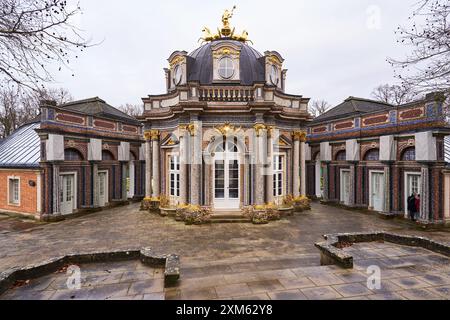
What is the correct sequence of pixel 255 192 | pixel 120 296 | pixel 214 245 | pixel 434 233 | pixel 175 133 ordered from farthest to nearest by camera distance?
pixel 175 133 → pixel 255 192 → pixel 434 233 → pixel 214 245 → pixel 120 296

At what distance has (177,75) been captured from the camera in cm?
1488

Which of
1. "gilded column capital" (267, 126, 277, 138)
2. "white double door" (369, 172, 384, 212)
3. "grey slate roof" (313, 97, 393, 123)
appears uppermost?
"grey slate roof" (313, 97, 393, 123)

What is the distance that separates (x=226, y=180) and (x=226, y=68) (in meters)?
6.26

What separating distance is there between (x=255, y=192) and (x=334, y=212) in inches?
229

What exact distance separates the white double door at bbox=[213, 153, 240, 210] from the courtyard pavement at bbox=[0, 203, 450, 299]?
54.8 inches

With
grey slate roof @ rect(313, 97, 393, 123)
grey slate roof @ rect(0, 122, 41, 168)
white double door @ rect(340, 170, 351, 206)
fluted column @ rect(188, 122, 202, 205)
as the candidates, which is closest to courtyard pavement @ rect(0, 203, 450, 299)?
fluted column @ rect(188, 122, 202, 205)

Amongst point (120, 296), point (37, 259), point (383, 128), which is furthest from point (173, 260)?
point (383, 128)

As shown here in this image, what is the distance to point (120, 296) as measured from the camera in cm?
500

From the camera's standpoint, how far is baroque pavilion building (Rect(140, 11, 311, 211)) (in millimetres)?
12383

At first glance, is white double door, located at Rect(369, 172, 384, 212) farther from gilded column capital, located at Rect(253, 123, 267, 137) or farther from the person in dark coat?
gilded column capital, located at Rect(253, 123, 267, 137)

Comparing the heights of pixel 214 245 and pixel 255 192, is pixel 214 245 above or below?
below

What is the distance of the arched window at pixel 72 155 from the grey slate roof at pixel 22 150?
51.5 inches

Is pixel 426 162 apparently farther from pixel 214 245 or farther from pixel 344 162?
pixel 214 245

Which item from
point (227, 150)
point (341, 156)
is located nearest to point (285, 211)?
point (227, 150)
